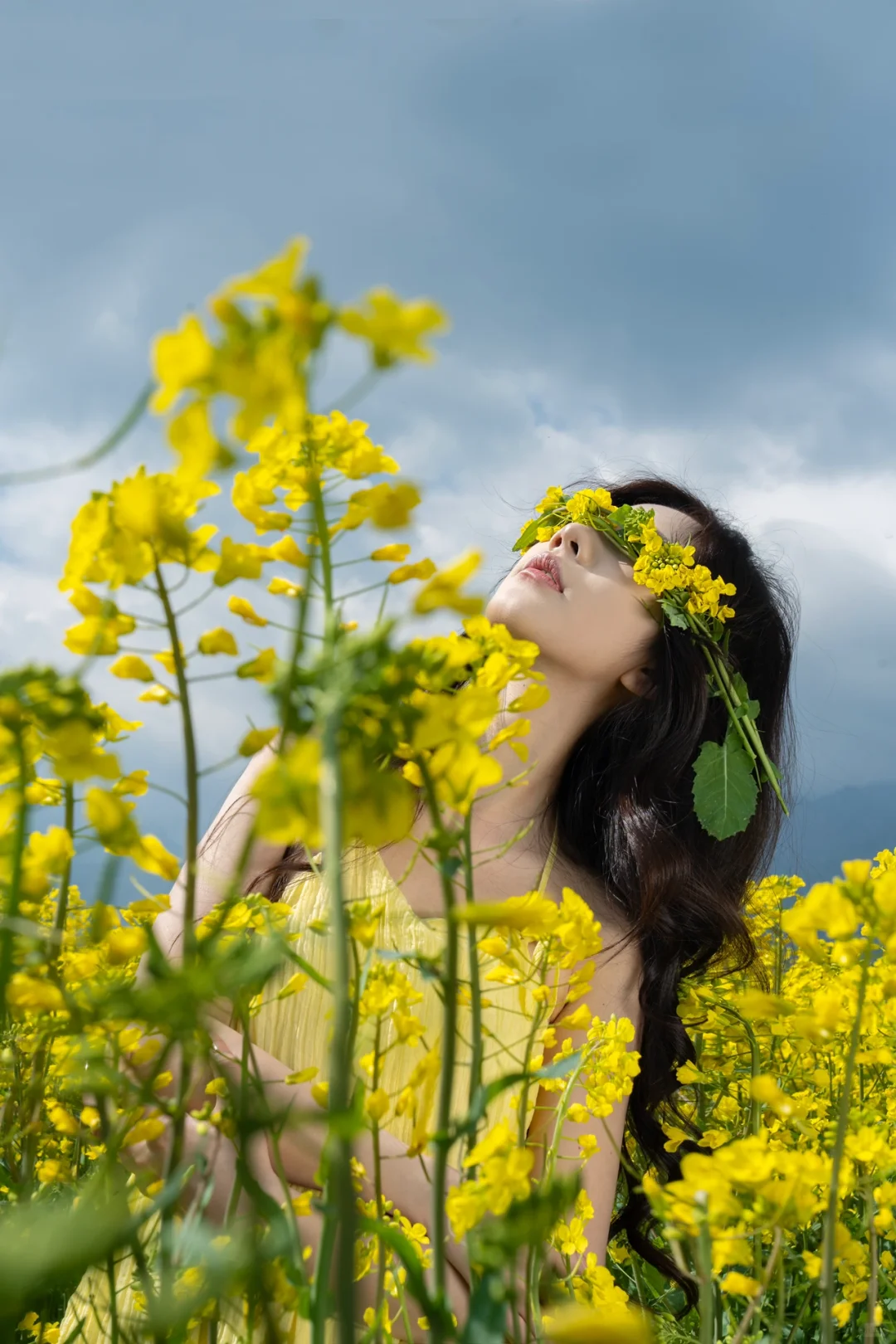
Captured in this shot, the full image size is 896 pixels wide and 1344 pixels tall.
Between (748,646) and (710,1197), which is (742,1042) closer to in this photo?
(748,646)

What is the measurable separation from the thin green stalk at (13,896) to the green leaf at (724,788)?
1.71 m

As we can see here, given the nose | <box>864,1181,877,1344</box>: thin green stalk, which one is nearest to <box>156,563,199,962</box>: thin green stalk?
<box>864,1181,877,1344</box>: thin green stalk

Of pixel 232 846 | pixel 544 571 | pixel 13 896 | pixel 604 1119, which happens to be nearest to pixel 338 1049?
pixel 13 896

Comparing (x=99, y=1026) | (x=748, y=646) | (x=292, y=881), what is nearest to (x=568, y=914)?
(x=99, y=1026)

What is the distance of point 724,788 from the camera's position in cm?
196

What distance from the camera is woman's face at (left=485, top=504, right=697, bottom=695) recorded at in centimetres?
167

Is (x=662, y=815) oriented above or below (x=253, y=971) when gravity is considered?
above

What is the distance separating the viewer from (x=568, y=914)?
0.71m

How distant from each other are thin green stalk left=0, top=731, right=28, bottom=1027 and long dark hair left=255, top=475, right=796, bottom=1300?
143cm

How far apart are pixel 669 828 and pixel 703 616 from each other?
428 mm

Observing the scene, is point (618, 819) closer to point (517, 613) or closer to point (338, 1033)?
point (517, 613)

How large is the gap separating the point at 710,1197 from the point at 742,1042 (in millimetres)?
1415

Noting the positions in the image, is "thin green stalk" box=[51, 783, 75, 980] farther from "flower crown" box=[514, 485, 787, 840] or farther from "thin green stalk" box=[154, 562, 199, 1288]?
"flower crown" box=[514, 485, 787, 840]

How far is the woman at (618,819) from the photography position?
166 centimetres
